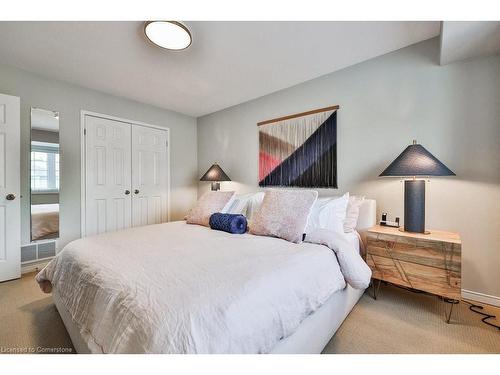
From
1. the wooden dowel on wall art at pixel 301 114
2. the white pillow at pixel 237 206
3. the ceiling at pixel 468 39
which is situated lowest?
the white pillow at pixel 237 206

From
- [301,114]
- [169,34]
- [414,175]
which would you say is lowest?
[414,175]

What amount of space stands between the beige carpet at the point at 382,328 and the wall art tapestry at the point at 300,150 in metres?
1.32

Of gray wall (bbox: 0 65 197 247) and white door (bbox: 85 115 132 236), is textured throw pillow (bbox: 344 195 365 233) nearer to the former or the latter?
white door (bbox: 85 115 132 236)

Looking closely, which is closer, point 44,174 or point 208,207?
point 208,207

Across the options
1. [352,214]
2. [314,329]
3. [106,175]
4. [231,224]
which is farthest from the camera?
[106,175]

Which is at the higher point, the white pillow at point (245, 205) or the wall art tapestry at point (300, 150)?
the wall art tapestry at point (300, 150)

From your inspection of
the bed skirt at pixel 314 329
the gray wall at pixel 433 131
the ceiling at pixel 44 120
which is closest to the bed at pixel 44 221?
the ceiling at pixel 44 120

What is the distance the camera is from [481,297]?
1896 mm

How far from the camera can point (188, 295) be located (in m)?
0.91

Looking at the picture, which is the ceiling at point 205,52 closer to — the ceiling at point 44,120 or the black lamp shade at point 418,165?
the ceiling at point 44,120

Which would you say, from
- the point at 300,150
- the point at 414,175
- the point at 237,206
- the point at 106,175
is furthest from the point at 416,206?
the point at 106,175

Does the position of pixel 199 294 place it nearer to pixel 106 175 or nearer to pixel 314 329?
pixel 314 329

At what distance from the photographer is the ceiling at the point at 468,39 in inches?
60.5

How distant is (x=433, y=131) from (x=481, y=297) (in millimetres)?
1471
